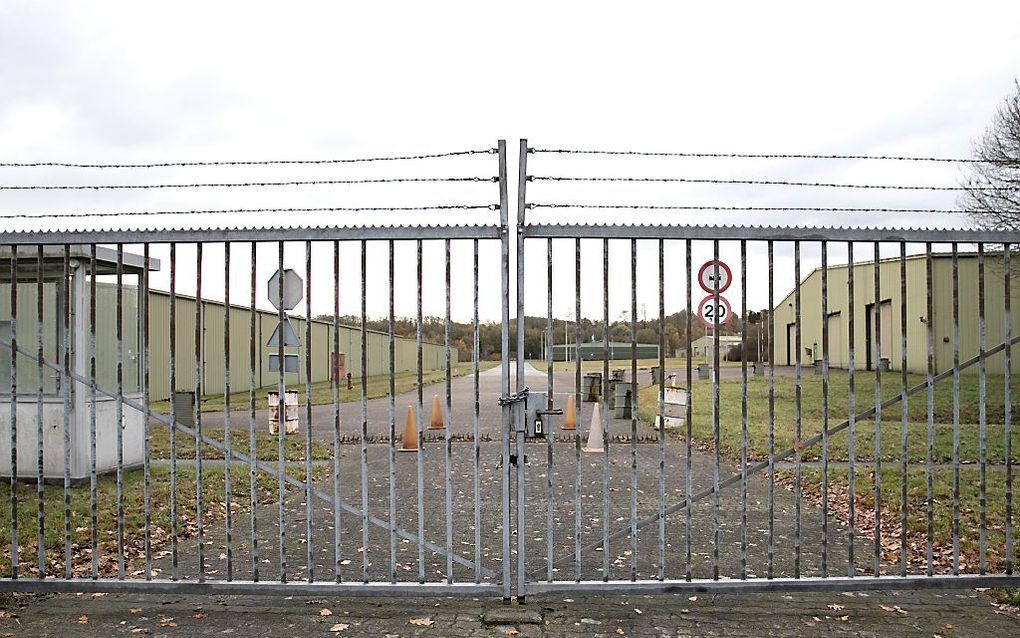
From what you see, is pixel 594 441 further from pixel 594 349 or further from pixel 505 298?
pixel 594 349

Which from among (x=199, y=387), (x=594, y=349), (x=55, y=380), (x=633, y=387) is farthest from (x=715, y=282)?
(x=594, y=349)

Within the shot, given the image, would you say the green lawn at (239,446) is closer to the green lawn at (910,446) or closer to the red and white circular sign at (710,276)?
the green lawn at (910,446)

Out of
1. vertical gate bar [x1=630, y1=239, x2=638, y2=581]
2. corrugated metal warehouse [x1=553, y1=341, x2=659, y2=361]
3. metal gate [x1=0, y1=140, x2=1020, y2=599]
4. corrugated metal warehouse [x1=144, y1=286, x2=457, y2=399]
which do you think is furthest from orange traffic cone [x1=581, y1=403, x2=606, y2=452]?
vertical gate bar [x1=630, y1=239, x2=638, y2=581]

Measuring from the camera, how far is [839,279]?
38.0m

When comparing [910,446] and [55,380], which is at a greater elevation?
[55,380]

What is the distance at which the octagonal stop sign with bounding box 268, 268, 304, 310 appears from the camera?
5.48m

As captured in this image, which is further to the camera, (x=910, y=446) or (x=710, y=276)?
(x=910, y=446)

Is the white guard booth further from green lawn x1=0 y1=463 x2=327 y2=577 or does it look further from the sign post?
the sign post

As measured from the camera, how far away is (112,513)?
27.6 ft

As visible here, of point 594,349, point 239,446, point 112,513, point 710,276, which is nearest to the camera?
point 710,276

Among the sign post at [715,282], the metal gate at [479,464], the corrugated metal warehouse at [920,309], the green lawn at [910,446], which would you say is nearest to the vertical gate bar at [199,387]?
the metal gate at [479,464]

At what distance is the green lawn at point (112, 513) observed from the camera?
6.76m

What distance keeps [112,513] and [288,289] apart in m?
4.28

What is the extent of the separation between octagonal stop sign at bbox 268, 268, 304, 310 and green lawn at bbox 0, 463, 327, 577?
2.46m
